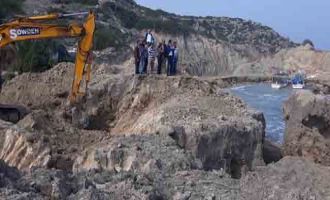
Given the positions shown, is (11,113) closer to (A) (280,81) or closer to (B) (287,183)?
(B) (287,183)

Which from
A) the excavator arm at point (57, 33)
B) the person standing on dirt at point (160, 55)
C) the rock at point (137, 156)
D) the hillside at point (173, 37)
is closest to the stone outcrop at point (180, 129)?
the rock at point (137, 156)

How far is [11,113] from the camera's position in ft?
61.2

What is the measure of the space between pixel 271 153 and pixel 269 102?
893 inches

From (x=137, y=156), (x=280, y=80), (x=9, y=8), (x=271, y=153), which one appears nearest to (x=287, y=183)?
(x=137, y=156)

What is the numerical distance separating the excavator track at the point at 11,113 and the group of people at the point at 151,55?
12.4 feet

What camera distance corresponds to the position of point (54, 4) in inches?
2400

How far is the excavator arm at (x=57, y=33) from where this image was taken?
18.0 meters

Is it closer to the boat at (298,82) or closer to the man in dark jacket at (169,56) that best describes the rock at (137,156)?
the man in dark jacket at (169,56)

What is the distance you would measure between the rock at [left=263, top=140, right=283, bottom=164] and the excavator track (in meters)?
5.66

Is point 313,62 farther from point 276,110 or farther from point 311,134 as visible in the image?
point 311,134

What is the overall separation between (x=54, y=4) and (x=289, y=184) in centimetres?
5199

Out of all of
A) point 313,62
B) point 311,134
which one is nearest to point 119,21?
point 313,62

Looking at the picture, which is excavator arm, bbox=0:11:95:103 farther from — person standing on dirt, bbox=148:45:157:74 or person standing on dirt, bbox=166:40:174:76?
person standing on dirt, bbox=166:40:174:76

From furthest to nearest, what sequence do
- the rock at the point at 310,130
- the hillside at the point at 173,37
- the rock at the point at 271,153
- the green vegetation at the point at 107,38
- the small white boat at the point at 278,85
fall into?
the hillside at the point at 173,37 → the small white boat at the point at 278,85 → the green vegetation at the point at 107,38 → the rock at the point at 310,130 → the rock at the point at 271,153
